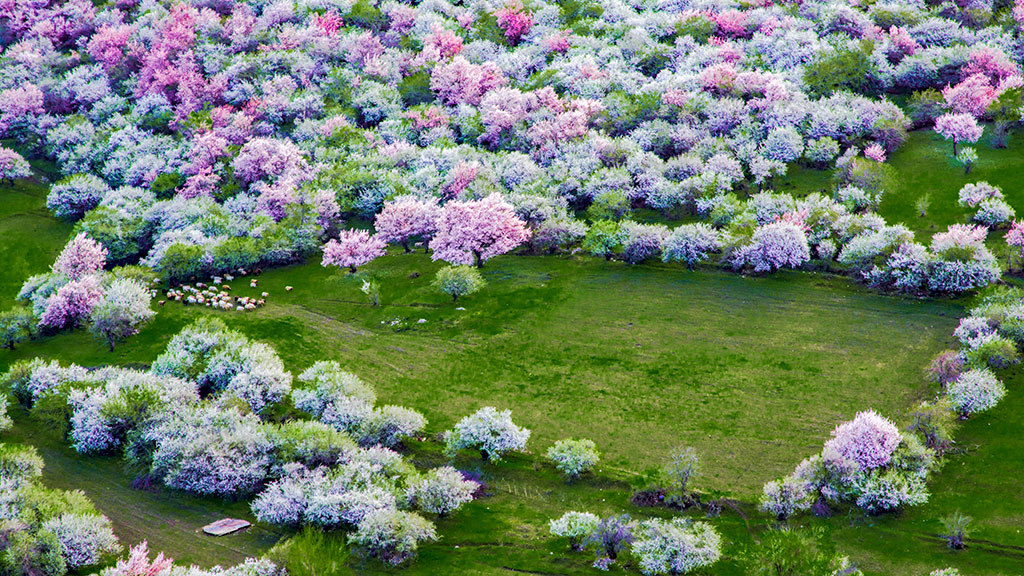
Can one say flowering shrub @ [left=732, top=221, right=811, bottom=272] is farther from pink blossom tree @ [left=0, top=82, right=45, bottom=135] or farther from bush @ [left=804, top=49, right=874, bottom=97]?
pink blossom tree @ [left=0, top=82, right=45, bottom=135]

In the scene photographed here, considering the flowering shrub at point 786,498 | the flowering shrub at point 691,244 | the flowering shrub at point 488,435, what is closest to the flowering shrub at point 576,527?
the flowering shrub at point 488,435

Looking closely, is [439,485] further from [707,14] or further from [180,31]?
[180,31]

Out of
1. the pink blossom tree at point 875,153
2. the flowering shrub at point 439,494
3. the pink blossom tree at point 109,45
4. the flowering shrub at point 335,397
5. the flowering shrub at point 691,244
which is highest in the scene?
the pink blossom tree at point 109,45

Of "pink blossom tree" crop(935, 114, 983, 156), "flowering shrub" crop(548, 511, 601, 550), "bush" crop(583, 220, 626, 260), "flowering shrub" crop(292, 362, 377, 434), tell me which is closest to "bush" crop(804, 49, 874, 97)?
"pink blossom tree" crop(935, 114, 983, 156)

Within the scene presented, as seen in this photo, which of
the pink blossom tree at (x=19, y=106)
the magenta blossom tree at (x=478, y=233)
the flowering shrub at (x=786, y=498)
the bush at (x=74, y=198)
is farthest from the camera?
the pink blossom tree at (x=19, y=106)

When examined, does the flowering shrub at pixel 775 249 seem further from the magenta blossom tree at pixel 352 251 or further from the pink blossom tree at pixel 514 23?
the pink blossom tree at pixel 514 23

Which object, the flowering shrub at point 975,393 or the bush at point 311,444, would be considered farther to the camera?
the bush at point 311,444

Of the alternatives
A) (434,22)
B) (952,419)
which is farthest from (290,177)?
(952,419)
